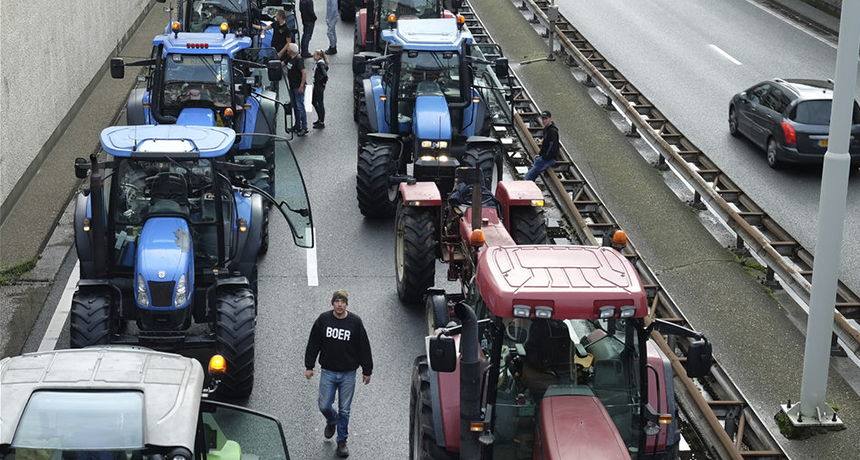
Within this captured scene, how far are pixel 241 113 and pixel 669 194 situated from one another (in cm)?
698

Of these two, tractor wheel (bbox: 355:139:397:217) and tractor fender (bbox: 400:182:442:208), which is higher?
tractor fender (bbox: 400:182:442:208)

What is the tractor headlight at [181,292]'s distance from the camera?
1189 cm

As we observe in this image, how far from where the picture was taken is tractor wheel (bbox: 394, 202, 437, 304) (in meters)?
14.5

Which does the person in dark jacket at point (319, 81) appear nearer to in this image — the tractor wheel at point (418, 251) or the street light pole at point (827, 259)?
the tractor wheel at point (418, 251)

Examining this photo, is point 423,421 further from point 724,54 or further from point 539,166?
point 724,54

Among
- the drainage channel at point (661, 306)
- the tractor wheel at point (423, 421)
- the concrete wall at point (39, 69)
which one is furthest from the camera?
the concrete wall at point (39, 69)

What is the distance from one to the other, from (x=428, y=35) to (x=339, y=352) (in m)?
7.75

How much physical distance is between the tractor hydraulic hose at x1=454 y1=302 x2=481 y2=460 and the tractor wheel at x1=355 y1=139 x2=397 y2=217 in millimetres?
8757

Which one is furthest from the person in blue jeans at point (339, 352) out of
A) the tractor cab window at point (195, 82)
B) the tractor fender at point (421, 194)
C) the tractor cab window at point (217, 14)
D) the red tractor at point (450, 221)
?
the tractor cab window at point (217, 14)

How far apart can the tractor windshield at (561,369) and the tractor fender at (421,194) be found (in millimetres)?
5985

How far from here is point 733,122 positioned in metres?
22.8

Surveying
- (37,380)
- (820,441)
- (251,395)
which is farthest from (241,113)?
(37,380)

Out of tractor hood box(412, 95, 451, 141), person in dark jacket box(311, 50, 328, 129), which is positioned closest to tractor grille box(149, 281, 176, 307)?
tractor hood box(412, 95, 451, 141)

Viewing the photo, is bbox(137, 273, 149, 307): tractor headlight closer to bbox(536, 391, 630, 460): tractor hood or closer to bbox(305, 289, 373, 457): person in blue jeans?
bbox(305, 289, 373, 457): person in blue jeans
